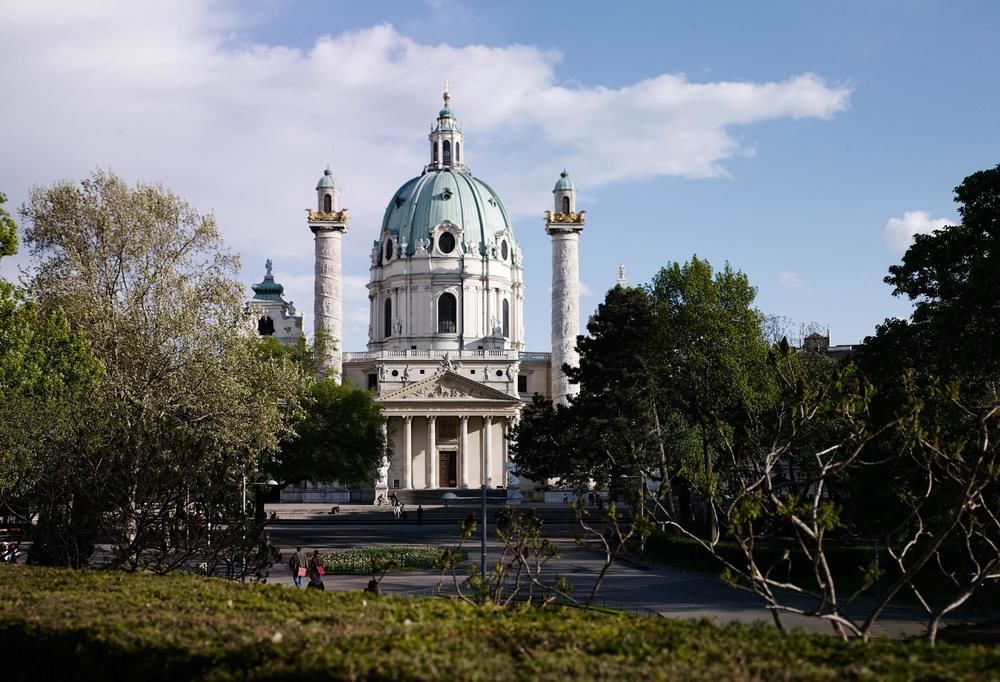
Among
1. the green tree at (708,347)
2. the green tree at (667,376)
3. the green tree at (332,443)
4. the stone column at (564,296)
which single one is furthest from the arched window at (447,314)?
the green tree at (708,347)

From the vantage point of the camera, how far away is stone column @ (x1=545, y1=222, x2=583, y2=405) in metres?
88.4

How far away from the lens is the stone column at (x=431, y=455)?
84.1 m

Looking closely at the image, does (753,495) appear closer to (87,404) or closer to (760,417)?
(87,404)

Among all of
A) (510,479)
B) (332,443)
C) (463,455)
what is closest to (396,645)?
(332,443)

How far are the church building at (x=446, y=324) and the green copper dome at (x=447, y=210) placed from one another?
4.6 inches

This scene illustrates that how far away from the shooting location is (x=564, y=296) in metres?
89.1

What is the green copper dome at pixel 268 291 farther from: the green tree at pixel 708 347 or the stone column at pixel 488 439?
the green tree at pixel 708 347

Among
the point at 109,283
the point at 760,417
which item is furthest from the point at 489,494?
the point at 109,283

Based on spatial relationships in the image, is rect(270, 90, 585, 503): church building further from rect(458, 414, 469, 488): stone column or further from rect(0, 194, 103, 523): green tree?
rect(0, 194, 103, 523): green tree

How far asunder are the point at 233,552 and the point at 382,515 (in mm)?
44744

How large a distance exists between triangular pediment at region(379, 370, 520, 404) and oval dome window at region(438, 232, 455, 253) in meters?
16.4

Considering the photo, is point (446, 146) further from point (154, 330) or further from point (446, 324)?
point (154, 330)

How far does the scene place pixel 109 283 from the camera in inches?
1286

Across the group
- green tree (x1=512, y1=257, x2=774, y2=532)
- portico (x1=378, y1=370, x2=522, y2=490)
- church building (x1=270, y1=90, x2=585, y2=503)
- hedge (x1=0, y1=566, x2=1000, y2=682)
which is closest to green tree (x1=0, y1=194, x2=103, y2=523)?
hedge (x1=0, y1=566, x2=1000, y2=682)
